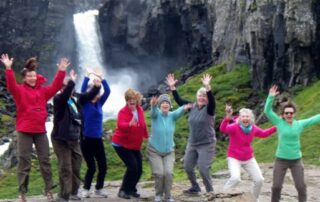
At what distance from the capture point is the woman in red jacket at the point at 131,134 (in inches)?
532

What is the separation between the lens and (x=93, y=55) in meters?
73.6

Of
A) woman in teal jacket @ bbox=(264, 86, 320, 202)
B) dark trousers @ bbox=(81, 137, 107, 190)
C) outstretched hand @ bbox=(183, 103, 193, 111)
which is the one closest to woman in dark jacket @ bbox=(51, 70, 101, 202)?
dark trousers @ bbox=(81, 137, 107, 190)

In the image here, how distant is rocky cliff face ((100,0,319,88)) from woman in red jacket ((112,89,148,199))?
66.3 feet

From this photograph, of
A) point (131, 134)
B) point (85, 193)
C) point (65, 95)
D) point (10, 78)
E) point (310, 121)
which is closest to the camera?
point (10, 78)

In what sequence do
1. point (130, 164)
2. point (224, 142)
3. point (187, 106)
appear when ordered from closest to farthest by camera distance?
point (130, 164)
point (187, 106)
point (224, 142)

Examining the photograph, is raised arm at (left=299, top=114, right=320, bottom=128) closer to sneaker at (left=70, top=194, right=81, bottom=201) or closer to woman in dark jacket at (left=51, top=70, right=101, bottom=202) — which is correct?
woman in dark jacket at (left=51, top=70, right=101, bottom=202)

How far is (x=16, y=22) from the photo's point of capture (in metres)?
76.6

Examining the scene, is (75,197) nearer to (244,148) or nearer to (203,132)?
(203,132)

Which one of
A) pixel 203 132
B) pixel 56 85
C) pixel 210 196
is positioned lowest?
pixel 210 196

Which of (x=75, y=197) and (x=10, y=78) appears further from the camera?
(x=75, y=197)

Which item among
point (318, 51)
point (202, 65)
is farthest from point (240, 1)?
point (202, 65)

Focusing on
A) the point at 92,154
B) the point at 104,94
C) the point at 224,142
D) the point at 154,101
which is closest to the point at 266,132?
the point at 154,101

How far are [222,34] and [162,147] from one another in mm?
34713

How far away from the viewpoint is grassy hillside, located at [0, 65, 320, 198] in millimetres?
22719
